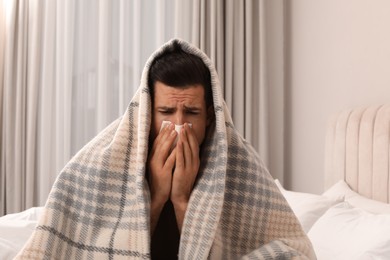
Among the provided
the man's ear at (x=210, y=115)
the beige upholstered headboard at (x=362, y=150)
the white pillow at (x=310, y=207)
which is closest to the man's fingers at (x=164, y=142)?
the man's ear at (x=210, y=115)

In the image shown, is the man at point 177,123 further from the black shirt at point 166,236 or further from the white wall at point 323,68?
the white wall at point 323,68

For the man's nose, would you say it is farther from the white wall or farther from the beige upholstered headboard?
the white wall

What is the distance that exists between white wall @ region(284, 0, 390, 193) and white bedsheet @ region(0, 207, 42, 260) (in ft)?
5.11

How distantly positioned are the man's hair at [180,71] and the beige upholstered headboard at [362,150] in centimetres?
118

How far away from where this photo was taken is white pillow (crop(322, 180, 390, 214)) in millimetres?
1943

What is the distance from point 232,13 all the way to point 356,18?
36.4 inches

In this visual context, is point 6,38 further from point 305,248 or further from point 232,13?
point 305,248

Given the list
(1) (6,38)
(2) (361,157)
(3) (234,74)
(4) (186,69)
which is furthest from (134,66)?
(4) (186,69)

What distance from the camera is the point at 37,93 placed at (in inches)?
136

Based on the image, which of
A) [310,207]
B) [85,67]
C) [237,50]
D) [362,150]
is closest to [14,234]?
[310,207]

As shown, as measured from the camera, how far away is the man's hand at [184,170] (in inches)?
44.4

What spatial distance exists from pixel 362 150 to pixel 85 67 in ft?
6.24

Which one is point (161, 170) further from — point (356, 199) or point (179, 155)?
point (356, 199)

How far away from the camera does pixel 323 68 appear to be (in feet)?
9.28
